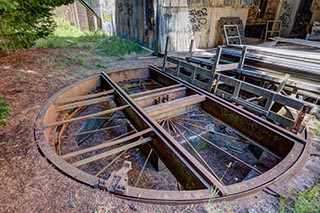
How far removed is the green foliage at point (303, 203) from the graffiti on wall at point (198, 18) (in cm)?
614

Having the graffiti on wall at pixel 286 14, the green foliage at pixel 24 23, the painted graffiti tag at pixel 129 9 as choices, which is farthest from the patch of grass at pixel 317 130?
the graffiti on wall at pixel 286 14

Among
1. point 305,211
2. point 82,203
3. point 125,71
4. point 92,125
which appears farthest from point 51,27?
point 305,211

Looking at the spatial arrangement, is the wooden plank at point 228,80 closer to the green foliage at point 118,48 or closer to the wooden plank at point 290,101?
the wooden plank at point 290,101

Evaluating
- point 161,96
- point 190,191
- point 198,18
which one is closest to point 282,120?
point 190,191

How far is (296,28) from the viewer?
368 inches

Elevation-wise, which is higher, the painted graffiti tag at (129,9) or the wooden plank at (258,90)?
the painted graffiti tag at (129,9)

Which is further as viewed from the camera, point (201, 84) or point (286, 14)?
point (286, 14)

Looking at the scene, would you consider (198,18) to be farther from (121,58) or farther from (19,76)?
(19,76)

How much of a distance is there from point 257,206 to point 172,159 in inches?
34.3

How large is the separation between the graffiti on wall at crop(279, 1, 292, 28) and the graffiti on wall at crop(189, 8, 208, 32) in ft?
15.5

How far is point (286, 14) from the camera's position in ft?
28.7

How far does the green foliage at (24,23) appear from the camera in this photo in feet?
13.1

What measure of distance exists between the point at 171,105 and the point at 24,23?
13.7ft

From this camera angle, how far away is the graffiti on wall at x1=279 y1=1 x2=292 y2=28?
28.3 ft
